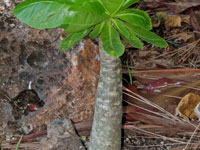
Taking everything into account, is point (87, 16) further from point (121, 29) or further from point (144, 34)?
point (144, 34)

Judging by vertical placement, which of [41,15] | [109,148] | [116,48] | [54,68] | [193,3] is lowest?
[109,148]

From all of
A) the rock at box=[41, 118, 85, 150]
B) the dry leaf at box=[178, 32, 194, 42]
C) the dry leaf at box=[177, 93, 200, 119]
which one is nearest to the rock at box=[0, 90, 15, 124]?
the rock at box=[41, 118, 85, 150]

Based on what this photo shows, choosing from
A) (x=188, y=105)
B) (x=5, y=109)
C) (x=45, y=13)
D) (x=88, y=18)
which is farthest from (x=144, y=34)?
(x=5, y=109)

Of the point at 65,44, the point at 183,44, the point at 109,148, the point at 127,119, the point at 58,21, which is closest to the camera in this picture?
the point at 58,21

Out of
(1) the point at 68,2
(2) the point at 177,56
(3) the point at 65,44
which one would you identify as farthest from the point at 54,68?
(2) the point at 177,56

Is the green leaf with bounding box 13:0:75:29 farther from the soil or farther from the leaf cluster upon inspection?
the soil

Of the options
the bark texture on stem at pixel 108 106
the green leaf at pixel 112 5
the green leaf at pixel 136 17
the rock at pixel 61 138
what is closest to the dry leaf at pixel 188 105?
the bark texture on stem at pixel 108 106

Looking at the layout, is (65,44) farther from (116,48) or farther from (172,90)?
(172,90)
